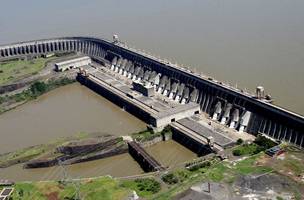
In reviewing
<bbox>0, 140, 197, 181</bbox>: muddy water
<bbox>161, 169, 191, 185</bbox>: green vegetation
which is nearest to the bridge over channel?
<bbox>0, 140, 197, 181</bbox>: muddy water

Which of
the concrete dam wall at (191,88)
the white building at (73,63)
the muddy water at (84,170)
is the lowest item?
the muddy water at (84,170)

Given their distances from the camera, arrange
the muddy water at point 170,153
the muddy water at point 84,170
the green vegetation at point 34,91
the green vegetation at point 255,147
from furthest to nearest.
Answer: the green vegetation at point 34,91
the muddy water at point 170,153
the muddy water at point 84,170
the green vegetation at point 255,147

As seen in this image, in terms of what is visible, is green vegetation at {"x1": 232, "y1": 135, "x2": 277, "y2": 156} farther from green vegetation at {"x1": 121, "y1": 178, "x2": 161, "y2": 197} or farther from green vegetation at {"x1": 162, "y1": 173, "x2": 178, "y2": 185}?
green vegetation at {"x1": 121, "y1": 178, "x2": 161, "y2": 197}

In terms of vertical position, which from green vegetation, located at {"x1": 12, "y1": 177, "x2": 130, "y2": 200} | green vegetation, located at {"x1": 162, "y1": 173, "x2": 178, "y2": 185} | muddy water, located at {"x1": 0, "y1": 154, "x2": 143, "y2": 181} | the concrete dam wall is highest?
the concrete dam wall

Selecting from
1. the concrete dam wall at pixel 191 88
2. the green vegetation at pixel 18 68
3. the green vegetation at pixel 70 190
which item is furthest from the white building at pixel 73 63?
the green vegetation at pixel 70 190

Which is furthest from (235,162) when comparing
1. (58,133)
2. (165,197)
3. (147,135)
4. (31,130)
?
(31,130)

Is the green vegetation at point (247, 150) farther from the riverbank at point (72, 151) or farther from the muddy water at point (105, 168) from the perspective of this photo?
the riverbank at point (72, 151)
